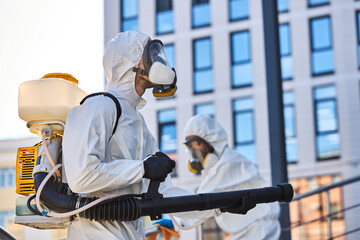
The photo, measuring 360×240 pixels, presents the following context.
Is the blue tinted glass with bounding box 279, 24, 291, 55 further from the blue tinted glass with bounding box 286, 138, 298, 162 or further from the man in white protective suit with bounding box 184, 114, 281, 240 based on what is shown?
the man in white protective suit with bounding box 184, 114, 281, 240

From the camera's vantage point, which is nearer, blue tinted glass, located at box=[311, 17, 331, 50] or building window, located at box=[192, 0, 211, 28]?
blue tinted glass, located at box=[311, 17, 331, 50]

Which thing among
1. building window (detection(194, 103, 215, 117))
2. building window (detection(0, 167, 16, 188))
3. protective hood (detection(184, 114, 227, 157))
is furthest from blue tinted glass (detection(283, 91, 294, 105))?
protective hood (detection(184, 114, 227, 157))

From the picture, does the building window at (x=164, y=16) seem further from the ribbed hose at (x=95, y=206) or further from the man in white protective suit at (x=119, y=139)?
the ribbed hose at (x=95, y=206)

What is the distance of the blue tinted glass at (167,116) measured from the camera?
24.8 meters

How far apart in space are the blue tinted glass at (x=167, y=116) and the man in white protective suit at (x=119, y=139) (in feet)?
69.2

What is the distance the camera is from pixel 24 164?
3561 millimetres

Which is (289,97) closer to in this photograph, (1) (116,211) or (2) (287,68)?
(2) (287,68)

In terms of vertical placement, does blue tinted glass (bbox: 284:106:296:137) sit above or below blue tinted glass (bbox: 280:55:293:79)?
below

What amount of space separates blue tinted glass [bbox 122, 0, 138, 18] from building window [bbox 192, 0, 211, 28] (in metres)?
1.93

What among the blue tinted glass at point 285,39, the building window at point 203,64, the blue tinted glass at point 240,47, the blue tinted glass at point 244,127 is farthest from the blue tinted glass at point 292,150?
the building window at point 203,64

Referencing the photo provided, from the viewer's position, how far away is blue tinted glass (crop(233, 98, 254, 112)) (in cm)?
2361

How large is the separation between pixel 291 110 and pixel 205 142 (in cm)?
1599

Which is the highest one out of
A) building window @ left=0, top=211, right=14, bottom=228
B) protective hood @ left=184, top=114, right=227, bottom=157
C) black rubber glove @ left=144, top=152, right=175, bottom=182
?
protective hood @ left=184, top=114, right=227, bottom=157

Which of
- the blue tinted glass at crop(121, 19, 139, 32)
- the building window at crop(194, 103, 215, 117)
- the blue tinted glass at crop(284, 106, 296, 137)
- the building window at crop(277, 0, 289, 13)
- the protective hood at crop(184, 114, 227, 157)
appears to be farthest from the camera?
the blue tinted glass at crop(121, 19, 139, 32)
